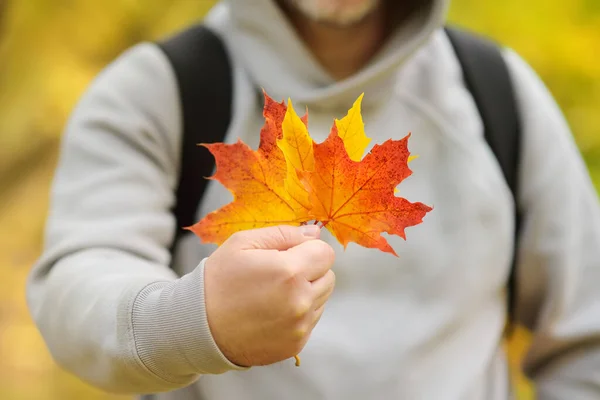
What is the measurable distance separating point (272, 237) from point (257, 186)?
34 millimetres

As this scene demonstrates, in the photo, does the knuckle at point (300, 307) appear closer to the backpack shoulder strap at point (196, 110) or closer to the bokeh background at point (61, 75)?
the backpack shoulder strap at point (196, 110)

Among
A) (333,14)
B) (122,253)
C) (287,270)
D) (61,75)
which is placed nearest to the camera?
(287,270)

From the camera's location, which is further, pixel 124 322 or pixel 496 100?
pixel 496 100

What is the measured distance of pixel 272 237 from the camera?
376mm

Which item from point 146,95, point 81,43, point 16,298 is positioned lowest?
point 16,298

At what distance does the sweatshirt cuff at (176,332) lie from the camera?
40cm

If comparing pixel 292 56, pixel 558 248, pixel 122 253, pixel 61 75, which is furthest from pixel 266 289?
pixel 61 75

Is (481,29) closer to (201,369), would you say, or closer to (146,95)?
(146,95)

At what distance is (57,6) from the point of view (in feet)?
5.69

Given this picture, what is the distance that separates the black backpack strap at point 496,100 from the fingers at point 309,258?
1.53 ft

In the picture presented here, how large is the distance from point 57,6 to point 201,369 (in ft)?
5.11

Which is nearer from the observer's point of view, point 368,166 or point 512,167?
point 368,166

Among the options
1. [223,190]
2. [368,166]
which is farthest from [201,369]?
[223,190]

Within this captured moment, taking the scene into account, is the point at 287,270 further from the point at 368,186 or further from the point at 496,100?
the point at 496,100
